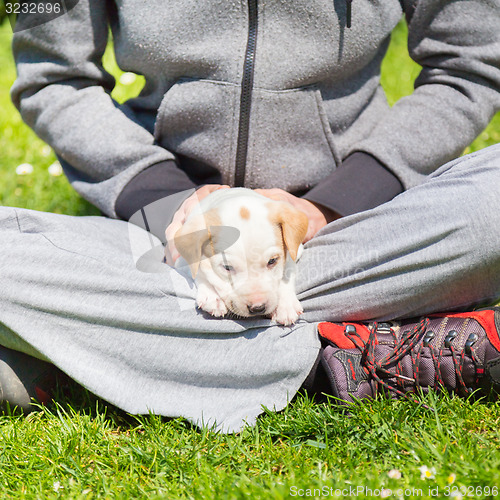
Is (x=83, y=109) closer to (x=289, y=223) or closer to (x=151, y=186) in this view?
(x=151, y=186)

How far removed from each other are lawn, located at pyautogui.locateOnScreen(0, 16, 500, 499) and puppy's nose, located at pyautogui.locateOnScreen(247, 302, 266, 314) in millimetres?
336

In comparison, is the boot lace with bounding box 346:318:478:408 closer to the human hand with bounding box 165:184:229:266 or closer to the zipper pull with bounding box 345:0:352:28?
the human hand with bounding box 165:184:229:266

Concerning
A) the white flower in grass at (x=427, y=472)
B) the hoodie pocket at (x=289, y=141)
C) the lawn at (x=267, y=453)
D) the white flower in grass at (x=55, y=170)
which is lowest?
the lawn at (x=267, y=453)

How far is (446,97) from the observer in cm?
261

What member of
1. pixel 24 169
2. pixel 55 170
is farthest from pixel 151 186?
pixel 24 169

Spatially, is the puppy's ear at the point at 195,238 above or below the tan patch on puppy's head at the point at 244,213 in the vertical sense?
below

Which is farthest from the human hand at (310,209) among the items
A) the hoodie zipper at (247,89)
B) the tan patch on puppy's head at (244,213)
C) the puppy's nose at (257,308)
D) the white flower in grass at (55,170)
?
the white flower in grass at (55,170)

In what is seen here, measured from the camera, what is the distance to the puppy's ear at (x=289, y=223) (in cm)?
219

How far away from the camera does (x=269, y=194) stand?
249cm

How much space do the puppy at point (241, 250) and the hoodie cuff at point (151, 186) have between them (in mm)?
362

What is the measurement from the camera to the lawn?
1.60m

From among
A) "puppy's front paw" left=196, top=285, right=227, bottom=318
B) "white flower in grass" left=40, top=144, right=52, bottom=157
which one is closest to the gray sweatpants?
"puppy's front paw" left=196, top=285, right=227, bottom=318

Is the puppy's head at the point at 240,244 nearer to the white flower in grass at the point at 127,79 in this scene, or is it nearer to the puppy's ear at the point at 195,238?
the puppy's ear at the point at 195,238

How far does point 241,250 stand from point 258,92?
0.69 m
